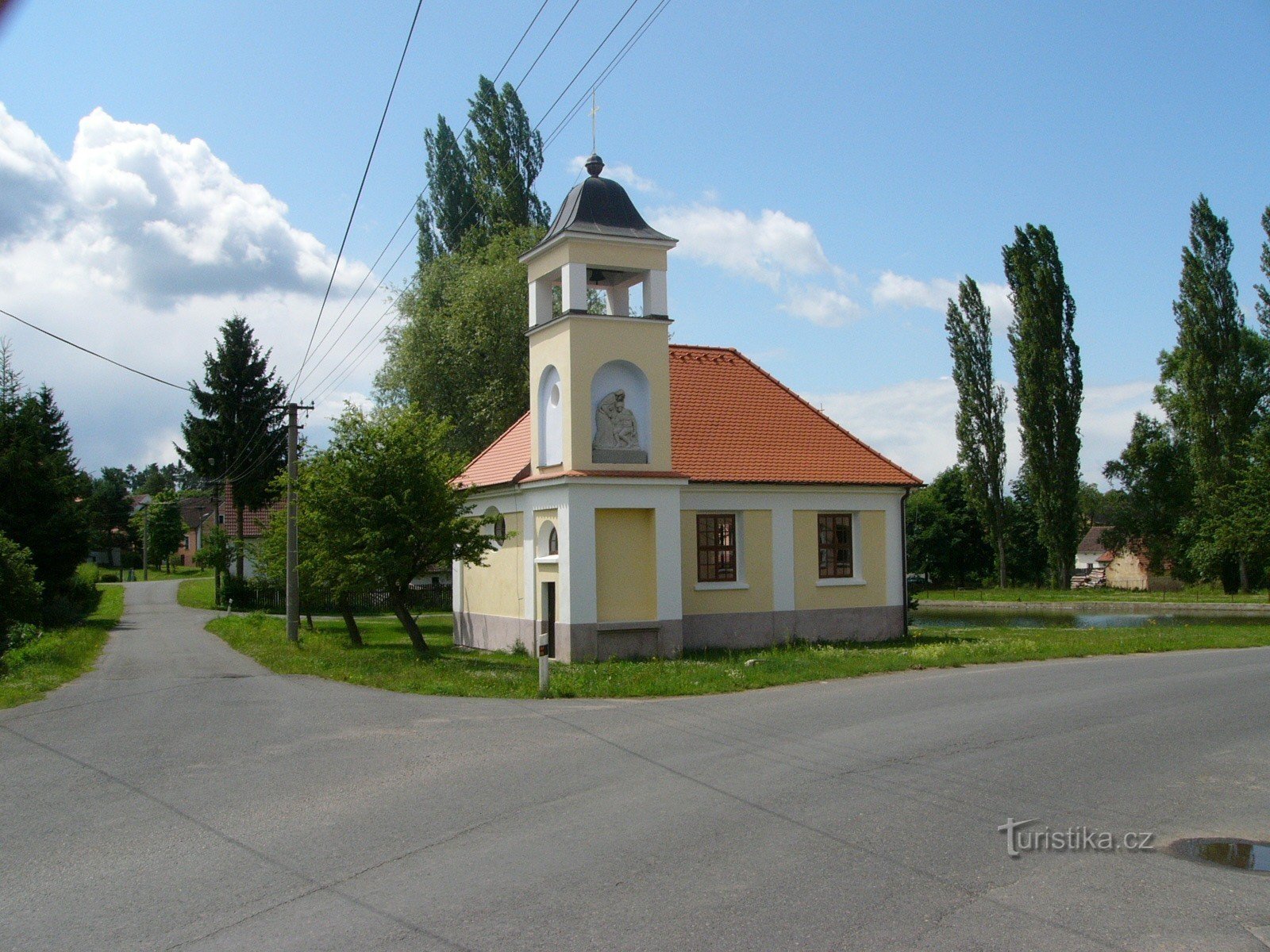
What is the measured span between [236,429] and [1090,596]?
4585cm

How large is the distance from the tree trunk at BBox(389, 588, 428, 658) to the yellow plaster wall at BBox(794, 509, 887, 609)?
9.54 m

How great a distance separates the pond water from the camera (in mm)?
39094

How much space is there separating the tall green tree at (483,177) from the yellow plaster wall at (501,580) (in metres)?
21.5

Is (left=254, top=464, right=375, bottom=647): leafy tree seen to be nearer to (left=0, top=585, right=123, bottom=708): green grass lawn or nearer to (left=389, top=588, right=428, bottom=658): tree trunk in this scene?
(left=389, top=588, right=428, bottom=658): tree trunk

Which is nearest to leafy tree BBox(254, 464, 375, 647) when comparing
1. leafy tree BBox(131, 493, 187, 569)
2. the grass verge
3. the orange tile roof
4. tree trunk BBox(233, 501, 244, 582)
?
the orange tile roof

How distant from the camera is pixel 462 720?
1416cm

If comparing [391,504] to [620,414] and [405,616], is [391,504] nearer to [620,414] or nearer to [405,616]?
A: [405,616]

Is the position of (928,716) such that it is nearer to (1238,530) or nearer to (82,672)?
(82,672)

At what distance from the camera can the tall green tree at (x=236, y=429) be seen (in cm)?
4975

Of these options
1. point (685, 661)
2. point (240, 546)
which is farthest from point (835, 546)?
point (240, 546)

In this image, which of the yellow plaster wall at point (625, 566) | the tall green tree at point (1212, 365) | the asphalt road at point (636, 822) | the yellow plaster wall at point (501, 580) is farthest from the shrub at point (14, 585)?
the tall green tree at point (1212, 365)

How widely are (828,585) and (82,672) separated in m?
17.7

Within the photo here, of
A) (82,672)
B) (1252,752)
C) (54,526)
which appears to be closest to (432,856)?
(1252,752)

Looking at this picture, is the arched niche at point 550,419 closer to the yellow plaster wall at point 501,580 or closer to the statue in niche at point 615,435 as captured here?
the statue in niche at point 615,435
